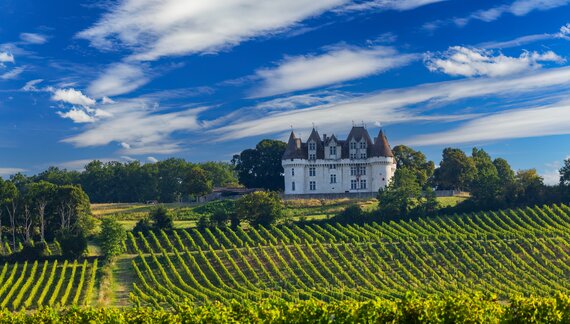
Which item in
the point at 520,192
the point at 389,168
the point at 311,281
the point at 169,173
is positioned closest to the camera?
the point at 311,281

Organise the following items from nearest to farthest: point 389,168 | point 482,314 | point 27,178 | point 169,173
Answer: point 482,314, point 389,168, point 169,173, point 27,178

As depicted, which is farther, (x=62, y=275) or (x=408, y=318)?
(x=62, y=275)

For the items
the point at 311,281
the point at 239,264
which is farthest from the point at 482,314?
the point at 239,264

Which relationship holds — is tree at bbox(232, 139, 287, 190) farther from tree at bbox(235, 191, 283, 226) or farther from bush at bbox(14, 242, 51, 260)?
bush at bbox(14, 242, 51, 260)

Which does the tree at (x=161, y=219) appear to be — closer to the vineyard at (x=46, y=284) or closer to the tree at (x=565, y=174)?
the vineyard at (x=46, y=284)

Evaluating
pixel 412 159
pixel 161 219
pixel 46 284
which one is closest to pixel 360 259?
pixel 161 219

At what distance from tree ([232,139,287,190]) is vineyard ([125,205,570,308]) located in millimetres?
26975

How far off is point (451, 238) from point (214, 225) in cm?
2372

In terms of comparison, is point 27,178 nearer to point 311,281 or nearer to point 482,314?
point 311,281

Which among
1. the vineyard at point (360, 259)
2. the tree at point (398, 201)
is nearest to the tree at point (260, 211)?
the vineyard at point (360, 259)

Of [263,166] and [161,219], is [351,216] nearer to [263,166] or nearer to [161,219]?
[161,219]

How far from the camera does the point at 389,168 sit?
8862cm

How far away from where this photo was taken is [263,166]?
95312 millimetres

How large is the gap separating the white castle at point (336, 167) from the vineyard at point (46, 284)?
37.4m
